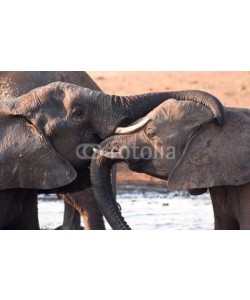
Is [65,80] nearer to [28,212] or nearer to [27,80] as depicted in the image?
[27,80]

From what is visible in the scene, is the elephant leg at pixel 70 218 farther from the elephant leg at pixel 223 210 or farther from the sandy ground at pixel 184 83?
the sandy ground at pixel 184 83

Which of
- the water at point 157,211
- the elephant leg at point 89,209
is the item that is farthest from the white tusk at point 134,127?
the water at point 157,211

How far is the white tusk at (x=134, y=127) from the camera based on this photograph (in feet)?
22.7

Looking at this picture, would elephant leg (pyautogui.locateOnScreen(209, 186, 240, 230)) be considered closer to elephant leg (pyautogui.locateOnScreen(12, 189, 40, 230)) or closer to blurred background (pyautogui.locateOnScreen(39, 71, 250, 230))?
elephant leg (pyautogui.locateOnScreen(12, 189, 40, 230))

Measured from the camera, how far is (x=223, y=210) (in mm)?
7082

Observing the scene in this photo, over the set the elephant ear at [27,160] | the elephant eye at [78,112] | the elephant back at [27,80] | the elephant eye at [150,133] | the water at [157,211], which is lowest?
the water at [157,211]

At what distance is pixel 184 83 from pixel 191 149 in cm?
1024

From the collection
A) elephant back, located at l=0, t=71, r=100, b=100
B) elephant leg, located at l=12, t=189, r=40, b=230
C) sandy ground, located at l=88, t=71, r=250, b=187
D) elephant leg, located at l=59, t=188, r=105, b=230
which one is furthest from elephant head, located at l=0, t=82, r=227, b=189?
sandy ground, located at l=88, t=71, r=250, b=187

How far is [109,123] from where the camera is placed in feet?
23.2

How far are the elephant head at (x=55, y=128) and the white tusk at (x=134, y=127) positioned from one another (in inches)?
2.3

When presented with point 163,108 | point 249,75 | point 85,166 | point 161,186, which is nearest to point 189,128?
point 163,108

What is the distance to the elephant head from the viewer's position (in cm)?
710
